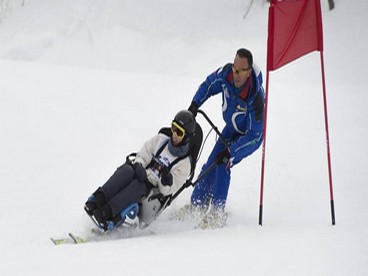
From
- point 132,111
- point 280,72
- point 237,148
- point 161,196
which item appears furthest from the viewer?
point 280,72

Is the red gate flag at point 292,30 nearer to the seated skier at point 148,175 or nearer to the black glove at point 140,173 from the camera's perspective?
the seated skier at point 148,175

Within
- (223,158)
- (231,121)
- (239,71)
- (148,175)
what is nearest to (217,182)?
(223,158)

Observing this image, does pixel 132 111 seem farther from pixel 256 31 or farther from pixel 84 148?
pixel 256 31

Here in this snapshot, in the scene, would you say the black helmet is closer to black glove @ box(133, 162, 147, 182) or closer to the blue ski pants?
black glove @ box(133, 162, 147, 182)

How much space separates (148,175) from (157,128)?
3.27 metres

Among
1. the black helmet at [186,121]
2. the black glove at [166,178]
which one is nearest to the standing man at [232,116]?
the black helmet at [186,121]

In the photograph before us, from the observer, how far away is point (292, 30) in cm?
545

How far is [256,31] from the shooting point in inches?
564

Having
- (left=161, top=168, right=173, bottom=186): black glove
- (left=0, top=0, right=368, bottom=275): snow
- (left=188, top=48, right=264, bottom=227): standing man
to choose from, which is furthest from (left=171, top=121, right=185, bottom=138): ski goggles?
(left=0, top=0, right=368, bottom=275): snow

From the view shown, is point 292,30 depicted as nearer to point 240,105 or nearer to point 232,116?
point 240,105

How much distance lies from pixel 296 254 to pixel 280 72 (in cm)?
798

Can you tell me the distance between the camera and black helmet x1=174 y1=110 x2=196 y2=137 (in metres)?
5.02

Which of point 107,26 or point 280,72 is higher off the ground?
point 107,26

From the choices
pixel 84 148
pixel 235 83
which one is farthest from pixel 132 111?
pixel 235 83
